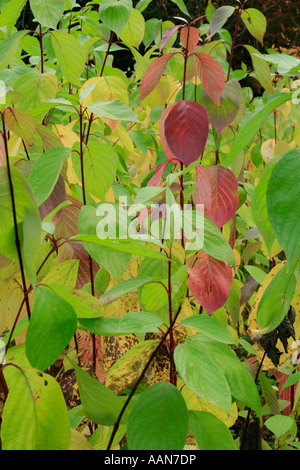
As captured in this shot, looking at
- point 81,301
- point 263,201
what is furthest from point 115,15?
point 81,301

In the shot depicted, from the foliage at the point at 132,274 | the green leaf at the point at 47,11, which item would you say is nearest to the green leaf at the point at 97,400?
the foliage at the point at 132,274

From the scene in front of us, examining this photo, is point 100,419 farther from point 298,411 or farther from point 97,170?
point 298,411

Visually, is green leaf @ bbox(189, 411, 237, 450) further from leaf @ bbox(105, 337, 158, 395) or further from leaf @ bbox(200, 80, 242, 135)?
leaf @ bbox(200, 80, 242, 135)

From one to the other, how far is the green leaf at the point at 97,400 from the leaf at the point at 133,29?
2.48ft

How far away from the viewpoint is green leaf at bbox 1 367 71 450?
393mm

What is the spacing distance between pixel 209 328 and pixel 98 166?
31 centimetres

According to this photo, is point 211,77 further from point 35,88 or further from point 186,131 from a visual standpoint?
point 35,88

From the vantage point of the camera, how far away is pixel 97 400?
484mm

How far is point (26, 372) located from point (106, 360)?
0.91ft

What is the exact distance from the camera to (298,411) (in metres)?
0.97

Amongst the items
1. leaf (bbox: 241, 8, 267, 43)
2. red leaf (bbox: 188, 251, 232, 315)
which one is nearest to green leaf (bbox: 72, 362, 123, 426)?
red leaf (bbox: 188, 251, 232, 315)

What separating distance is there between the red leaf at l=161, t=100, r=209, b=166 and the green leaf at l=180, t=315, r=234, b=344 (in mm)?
235

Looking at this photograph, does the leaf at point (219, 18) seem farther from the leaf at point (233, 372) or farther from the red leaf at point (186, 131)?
the leaf at point (233, 372)
